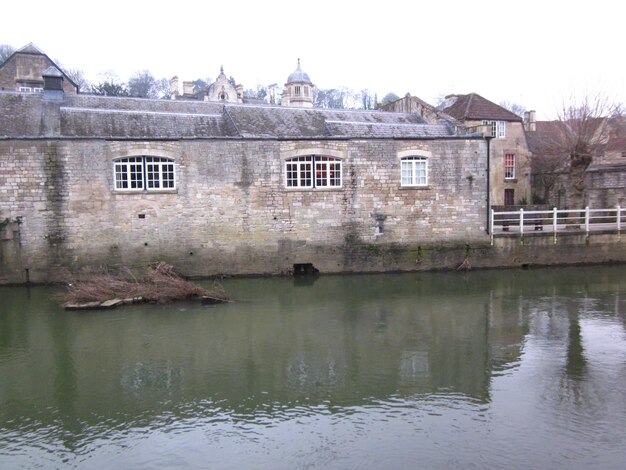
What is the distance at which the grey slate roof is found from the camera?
16.2 metres

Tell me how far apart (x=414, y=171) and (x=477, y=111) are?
12.4 meters

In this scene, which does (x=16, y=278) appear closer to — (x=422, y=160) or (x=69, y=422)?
(x=69, y=422)

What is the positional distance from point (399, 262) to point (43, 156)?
10989 millimetres

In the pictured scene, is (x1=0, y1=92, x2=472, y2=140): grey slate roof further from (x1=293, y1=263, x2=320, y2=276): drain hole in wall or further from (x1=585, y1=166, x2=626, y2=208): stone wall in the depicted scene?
(x1=585, y1=166, x2=626, y2=208): stone wall

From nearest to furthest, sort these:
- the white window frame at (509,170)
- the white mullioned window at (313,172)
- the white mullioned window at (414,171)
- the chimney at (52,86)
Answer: the chimney at (52,86) → the white mullioned window at (313,172) → the white mullioned window at (414,171) → the white window frame at (509,170)

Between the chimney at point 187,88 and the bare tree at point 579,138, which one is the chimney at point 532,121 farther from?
the chimney at point 187,88

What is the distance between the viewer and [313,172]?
56.9 feet

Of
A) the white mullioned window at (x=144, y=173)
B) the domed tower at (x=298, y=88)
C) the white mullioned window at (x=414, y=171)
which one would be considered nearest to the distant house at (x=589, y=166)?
the white mullioned window at (x=414, y=171)

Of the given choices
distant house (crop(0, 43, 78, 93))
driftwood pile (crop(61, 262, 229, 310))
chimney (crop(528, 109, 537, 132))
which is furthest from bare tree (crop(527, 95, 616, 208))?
distant house (crop(0, 43, 78, 93))

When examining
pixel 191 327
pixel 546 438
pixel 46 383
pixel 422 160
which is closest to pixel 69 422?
pixel 46 383

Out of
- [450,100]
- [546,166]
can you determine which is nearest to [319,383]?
[546,166]

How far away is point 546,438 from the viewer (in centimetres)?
648

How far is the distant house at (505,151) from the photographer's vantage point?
28.8 m

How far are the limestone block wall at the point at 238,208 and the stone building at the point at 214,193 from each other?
3cm
